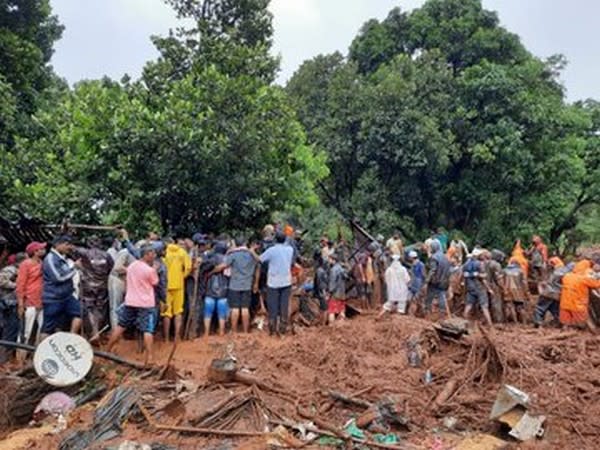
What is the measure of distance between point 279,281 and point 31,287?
4096 millimetres

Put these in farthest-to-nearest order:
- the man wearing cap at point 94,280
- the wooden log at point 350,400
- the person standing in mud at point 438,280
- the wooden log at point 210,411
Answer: the person standing in mud at point 438,280
the man wearing cap at point 94,280
the wooden log at point 350,400
the wooden log at point 210,411

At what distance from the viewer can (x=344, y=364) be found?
9.27m

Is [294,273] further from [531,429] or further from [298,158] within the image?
[531,429]

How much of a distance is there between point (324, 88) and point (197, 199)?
1132 centimetres

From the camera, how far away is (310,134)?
2220 cm

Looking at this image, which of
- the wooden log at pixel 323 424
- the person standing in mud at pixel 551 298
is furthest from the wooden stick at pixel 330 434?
the person standing in mud at pixel 551 298

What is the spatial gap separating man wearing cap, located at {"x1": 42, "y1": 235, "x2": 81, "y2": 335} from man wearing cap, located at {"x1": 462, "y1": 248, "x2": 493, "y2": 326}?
7894 mm

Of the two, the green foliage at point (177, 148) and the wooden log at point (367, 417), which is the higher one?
the green foliage at point (177, 148)

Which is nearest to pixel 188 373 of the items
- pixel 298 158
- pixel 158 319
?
pixel 158 319

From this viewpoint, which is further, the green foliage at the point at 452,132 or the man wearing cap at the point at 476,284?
the green foliage at the point at 452,132

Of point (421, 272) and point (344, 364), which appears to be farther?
point (421, 272)

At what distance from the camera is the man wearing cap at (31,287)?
9.10 metres

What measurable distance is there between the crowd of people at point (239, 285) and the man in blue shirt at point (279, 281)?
19 millimetres

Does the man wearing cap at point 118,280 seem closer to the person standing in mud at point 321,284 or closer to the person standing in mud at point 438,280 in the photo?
the person standing in mud at point 321,284
